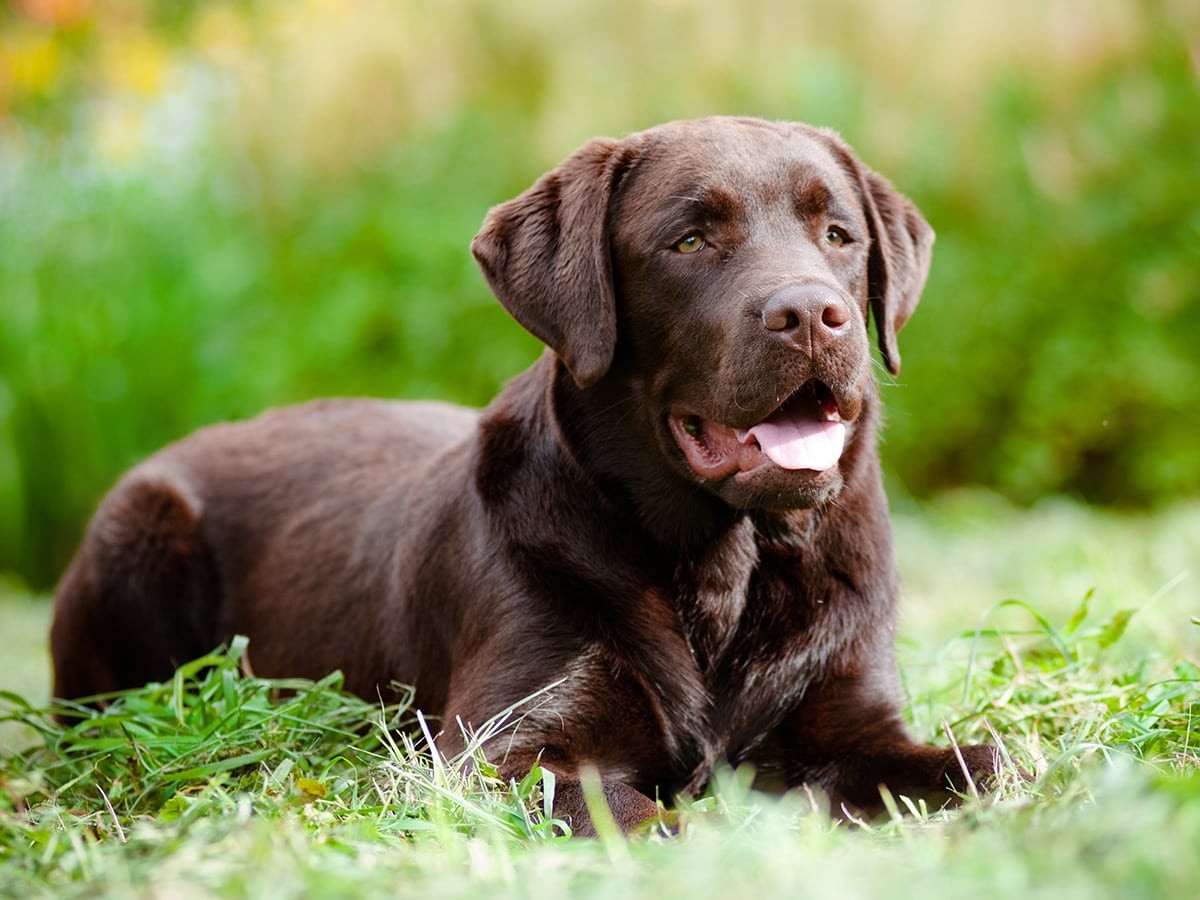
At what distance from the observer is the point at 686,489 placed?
3443 millimetres

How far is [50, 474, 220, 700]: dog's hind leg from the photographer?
4723 millimetres

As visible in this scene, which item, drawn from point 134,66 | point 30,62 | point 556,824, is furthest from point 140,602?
point 134,66

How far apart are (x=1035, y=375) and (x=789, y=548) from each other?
521cm

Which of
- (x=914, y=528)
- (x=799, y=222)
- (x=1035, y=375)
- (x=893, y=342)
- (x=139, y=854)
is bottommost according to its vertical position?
(x=914, y=528)

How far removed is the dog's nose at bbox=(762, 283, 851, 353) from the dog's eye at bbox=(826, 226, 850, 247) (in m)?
0.48

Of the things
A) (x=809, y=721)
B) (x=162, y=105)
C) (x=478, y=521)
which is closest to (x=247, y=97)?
(x=162, y=105)

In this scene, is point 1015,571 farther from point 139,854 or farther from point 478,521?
point 139,854

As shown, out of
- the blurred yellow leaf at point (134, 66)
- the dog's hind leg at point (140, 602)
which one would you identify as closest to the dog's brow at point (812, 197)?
the dog's hind leg at point (140, 602)

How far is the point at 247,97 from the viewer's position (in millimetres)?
9695

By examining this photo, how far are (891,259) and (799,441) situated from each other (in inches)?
29.9

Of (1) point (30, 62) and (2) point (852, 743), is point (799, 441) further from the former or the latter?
(1) point (30, 62)

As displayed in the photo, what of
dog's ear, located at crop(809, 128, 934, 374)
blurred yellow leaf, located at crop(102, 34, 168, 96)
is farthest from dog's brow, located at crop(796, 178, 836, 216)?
blurred yellow leaf, located at crop(102, 34, 168, 96)

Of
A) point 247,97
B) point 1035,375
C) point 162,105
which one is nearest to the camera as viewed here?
point 1035,375

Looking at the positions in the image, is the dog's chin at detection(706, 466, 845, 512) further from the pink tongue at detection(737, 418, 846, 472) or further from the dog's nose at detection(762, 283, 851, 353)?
the dog's nose at detection(762, 283, 851, 353)
